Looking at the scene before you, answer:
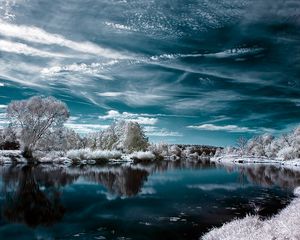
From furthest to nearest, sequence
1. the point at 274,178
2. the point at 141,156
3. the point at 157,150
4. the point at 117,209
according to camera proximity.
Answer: the point at 157,150 < the point at 141,156 < the point at 274,178 < the point at 117,209

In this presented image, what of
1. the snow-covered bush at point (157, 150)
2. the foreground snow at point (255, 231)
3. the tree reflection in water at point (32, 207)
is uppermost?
the snow-covered bush at point (157, 150)

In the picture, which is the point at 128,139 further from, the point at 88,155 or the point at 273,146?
the point at 273,146

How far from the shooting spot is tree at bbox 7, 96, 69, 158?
61.6 meters

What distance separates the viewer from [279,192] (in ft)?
100

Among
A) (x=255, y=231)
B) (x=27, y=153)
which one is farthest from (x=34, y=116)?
(x=255, y=231)

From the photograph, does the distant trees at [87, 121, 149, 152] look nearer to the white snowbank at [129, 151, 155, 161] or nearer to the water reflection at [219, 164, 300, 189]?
the white snowbank at [129, 151, 155, 161]

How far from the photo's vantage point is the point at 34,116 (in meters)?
62.5

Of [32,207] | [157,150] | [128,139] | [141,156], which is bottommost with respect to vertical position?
[32,207]

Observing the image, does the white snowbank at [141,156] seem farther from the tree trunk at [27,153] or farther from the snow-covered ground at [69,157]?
the tree trunk at [27,153]

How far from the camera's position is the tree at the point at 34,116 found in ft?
202

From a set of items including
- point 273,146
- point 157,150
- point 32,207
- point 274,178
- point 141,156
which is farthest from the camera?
point 273,146

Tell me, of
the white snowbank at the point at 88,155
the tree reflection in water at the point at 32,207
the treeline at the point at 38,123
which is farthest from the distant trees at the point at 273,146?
the tree reflection in water at the point at 32,207

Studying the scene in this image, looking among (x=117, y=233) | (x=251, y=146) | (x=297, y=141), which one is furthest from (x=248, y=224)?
(x=251, y=146)

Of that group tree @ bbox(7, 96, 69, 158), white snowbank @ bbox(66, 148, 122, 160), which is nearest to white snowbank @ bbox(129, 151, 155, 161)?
white snowbank @ bbox(66, 148, 122, 160)
